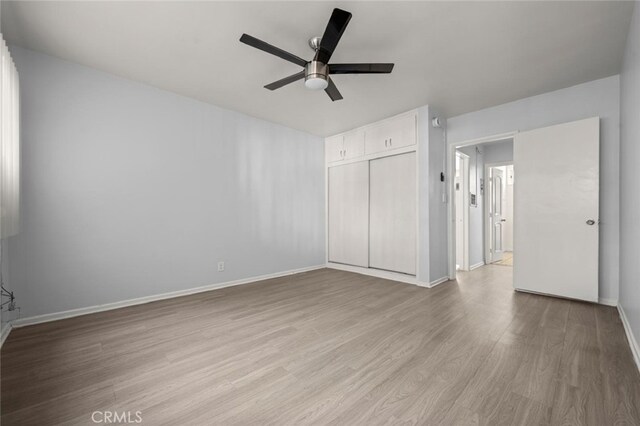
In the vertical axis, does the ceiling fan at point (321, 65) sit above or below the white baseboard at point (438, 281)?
above

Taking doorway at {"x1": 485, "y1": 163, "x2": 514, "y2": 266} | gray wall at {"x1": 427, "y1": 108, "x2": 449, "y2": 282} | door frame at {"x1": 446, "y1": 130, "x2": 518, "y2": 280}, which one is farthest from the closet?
doorway at {"x1": 485, "y1": 163, "x2": 514, "y2": 266}

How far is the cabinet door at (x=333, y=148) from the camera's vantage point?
498cm

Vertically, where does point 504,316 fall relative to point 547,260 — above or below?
below

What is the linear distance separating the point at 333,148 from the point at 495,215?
3.92m

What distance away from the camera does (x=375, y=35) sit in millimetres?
2256

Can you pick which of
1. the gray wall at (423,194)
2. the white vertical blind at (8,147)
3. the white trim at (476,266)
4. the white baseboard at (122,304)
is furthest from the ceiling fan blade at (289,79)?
the white trim at (476,266)

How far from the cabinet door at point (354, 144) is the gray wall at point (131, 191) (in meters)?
1.20

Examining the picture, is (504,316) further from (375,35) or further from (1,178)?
(1,178)

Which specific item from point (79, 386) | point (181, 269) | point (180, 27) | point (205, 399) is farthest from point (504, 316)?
point (180, 27)

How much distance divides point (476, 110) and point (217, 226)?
406cm

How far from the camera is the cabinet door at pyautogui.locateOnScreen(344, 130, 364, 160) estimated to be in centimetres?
463

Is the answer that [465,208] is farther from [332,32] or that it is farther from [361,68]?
[332,32]

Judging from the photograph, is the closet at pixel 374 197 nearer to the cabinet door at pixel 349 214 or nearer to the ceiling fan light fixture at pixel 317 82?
the cabinet door at pixel 349 214

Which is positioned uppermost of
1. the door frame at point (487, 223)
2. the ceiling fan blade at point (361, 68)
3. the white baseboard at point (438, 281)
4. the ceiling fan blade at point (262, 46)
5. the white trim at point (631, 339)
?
the ceiling fan blade at point (262, 46)
